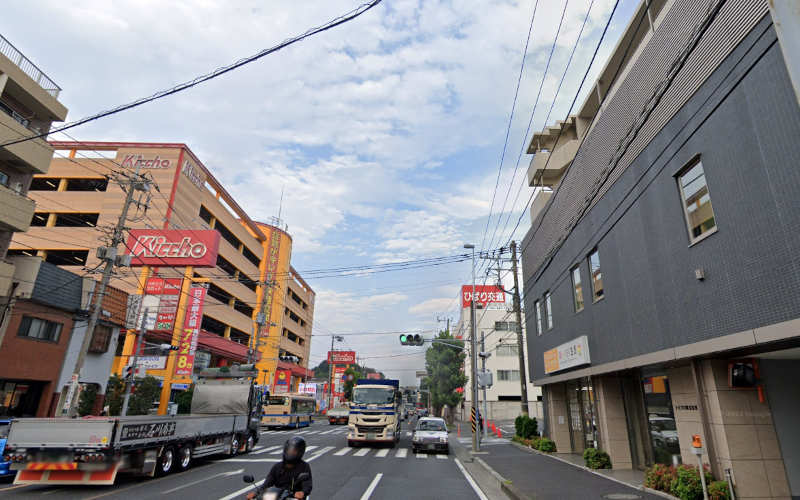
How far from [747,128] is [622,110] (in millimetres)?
5577

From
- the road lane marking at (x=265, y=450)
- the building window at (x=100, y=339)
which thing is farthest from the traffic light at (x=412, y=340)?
the building window at (x=100, y=339)

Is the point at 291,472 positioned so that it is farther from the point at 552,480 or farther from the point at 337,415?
the point at 337,415

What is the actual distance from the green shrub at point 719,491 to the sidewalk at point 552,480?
5.24ft

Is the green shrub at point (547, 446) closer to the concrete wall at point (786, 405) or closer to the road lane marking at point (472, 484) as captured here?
the road lane marking at point (472, 484)

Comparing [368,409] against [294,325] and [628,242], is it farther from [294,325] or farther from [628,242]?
[294,325]

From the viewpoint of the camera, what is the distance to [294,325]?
74.4m

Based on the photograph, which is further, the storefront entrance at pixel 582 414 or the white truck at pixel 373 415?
the white truck at pixel 373 415

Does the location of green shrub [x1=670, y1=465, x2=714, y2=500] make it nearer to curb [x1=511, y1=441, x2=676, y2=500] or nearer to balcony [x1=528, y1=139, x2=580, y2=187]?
curb [x1=511, y1=441, x2=676, y2=500]

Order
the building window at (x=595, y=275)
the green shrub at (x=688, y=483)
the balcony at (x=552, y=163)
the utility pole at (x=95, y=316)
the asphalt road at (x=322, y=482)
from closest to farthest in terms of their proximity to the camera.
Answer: the green shrub at (x=688, y=483), the asphalt road at (x=322, y=482), the building window at (x=595, y=275), the utility pole at (x=95, y=316), the balcony at (x=552, y=163)

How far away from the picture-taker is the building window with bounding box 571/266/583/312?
16.4 m

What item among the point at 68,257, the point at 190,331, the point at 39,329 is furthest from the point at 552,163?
Result: the point at 68,257

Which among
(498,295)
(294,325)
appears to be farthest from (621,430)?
(294,325)

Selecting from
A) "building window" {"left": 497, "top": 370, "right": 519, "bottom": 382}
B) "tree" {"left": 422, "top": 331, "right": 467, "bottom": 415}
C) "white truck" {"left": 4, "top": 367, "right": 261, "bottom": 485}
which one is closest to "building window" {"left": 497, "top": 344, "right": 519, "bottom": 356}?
"building window" {"left": 497, "top": 370, "right": 519, "bottom": 382}

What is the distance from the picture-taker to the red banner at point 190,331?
36688 millimetres
